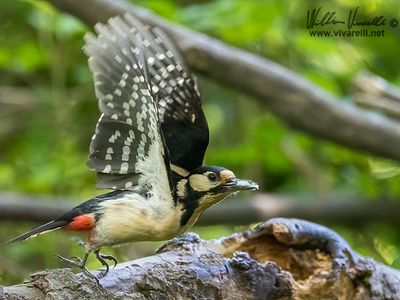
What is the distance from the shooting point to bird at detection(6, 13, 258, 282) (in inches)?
72.5

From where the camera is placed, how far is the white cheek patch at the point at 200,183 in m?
1.91

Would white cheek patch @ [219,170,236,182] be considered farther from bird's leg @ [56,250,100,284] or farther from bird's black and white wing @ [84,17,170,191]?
bird's leg @ [56,250,100,284]

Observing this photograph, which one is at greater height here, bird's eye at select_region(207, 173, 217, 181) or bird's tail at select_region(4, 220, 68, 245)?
bird's eye at select_region(207, 173, 217, 181)

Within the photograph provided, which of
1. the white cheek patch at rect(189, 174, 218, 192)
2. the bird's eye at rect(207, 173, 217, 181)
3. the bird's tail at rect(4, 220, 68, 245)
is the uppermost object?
the bird's eye at rect(207, 173, 217, 181)

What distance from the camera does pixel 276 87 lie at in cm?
308

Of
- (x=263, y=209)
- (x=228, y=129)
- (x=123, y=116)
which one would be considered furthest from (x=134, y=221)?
(x=228, y=129)

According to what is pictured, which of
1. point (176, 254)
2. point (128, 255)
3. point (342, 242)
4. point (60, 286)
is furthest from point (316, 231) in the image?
point (128, 255)

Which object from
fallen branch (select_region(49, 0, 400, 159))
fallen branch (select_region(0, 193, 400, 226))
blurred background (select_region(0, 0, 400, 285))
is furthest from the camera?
blurred background (select_region(0, 0, 400, 285))

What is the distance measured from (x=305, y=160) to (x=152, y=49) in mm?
2354

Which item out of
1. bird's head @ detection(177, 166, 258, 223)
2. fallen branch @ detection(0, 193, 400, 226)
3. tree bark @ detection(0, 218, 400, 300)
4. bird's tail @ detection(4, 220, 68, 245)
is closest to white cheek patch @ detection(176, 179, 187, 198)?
bird's head @ detection(177, 166, 258, 223)

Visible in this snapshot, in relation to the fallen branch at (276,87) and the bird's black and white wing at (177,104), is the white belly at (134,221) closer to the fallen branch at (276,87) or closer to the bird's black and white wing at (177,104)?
the bird's black and white wing at (177,104)

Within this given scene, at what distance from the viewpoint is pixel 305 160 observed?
13.7ft

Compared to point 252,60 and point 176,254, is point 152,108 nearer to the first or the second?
point 176,254

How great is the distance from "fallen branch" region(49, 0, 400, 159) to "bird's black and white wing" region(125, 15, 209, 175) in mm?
887
